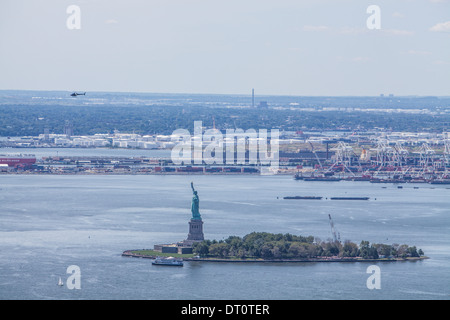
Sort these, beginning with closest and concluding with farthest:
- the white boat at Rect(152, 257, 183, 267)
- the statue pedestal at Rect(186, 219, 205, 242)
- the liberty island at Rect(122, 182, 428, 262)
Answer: the white boat at Rect(152, 257, 183, 267), the liberty island at Rect(122, 182, 428, 262), the statue pedestal at Rect(186, 219, 205, 242)

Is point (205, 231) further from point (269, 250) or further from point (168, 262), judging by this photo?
point (168, 262)

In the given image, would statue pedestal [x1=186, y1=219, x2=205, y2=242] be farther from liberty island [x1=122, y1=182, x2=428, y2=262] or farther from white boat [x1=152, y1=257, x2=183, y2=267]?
white boat [x1=152, y1=257, x2=183, y2=267]

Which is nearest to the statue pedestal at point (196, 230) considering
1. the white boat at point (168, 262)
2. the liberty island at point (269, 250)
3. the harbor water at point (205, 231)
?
the liberty island at point (269, 250)

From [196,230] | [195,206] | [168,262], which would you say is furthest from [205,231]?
[168,262]

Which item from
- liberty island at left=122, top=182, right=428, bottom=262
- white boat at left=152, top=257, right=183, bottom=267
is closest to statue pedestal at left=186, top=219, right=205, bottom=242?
liberty island at left=122, top=182, right=428, bottom=262
